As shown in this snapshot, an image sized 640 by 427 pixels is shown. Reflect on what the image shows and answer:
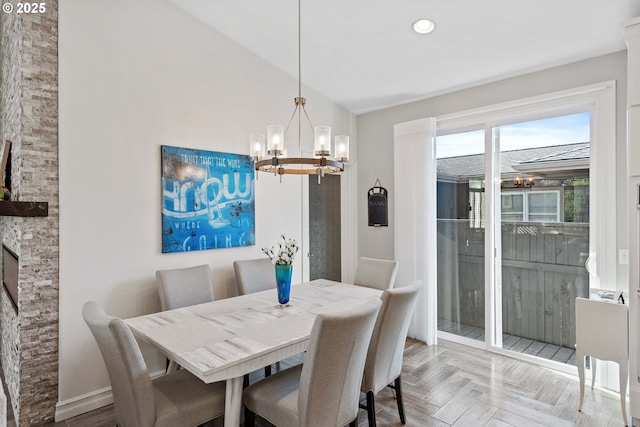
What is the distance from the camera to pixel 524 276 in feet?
11.8

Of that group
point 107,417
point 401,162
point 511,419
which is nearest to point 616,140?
point 401,162

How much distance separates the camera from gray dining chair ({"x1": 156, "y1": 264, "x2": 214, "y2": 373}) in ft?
9.34

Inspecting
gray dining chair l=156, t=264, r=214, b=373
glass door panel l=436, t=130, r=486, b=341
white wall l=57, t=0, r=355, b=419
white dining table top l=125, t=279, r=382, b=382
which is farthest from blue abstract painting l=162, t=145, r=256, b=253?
glass door panel l=436, t=130, r=486, b=341

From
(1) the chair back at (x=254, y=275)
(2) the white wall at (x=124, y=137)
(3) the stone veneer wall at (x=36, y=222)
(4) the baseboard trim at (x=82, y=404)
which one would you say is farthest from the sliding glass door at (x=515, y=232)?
(3) the stone veneer wall at (x=36, y=222)

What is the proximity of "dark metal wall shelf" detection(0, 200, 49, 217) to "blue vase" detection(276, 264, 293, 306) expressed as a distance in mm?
1612

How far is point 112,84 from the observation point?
9.21 feet

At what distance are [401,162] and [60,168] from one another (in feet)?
10.5

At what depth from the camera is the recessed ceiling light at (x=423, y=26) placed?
9.51ft

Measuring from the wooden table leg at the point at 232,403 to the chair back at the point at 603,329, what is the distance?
253cm

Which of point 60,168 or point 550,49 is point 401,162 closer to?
point 550,49

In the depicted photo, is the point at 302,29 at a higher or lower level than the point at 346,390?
higher

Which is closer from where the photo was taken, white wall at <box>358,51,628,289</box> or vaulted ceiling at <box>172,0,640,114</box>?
vaulted ceiling at <box>172,0,640,114</box>

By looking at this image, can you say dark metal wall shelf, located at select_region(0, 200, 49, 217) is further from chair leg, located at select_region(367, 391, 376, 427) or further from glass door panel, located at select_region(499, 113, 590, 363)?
glass door panel, located at select_region(499, 113, 590, 363)

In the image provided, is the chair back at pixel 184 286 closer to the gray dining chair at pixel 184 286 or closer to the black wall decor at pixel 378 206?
the gray dining chair at pixel 184 286
